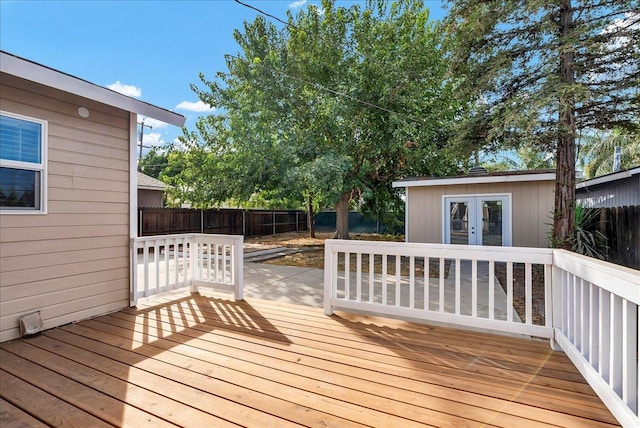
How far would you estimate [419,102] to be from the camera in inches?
366

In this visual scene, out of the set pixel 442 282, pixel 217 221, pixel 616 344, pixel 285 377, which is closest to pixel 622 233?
pixel 442 282

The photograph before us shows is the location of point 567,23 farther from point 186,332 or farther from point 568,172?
point 186,332

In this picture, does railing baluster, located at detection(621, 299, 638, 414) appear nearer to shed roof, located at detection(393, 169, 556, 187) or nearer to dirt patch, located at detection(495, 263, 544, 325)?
dirt patch, located at detection(495, 263, 544, 325)

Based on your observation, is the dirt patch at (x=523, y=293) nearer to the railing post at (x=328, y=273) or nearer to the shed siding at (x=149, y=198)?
the railing post at (x=328, y=273)

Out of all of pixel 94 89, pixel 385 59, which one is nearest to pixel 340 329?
pixel 94 89

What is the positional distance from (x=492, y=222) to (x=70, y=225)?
333 inches

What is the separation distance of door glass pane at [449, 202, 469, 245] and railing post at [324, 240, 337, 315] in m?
6.12

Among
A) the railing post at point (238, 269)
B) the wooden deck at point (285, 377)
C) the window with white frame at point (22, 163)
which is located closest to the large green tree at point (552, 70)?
the wooden deck at point (285, 377)

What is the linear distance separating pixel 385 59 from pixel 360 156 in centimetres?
286

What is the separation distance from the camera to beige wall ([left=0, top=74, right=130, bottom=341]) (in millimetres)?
2729

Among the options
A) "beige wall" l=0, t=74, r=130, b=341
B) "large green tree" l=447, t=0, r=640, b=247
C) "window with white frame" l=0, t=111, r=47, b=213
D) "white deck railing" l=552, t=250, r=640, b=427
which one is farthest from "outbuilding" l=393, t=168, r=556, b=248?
"window with white frame" l=0, t=111, r=47, b=213

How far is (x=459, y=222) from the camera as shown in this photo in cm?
853

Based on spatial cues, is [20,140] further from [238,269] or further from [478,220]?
[478,220]

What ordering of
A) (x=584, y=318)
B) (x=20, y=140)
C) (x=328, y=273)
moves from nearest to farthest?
(x=584, y=318) → (x=20, y=140) → (x=328, y=273)
